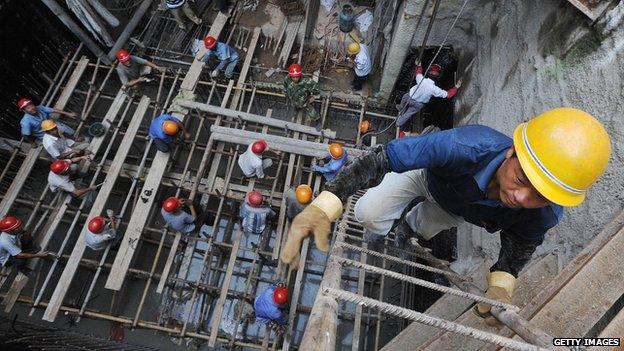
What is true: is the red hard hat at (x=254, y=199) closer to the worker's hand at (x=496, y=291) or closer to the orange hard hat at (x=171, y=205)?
the orange hard hat at (x=171, y=205)

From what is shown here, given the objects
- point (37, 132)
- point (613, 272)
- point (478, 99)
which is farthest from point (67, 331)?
point (478, 99)

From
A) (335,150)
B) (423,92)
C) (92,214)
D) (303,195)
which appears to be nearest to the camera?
(303,195)

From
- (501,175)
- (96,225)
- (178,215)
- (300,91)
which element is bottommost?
(96,225)

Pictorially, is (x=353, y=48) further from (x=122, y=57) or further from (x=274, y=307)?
(x=274, y=307)

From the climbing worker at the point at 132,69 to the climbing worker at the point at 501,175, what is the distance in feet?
19.4

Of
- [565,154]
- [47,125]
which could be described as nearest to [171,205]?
[47,125]

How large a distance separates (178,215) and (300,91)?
310 cm

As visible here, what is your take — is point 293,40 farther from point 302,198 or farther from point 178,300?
point 178,300

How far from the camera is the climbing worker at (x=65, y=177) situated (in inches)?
218

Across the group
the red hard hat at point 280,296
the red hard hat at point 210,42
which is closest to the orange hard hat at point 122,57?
the red hard hat at point 210,42

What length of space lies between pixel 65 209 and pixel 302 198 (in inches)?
164

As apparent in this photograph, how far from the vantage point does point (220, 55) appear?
7047mm

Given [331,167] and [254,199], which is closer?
[254,199]

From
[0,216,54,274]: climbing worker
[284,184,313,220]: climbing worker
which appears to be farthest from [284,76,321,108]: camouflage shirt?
[0,216,54,274]: climbing worker
